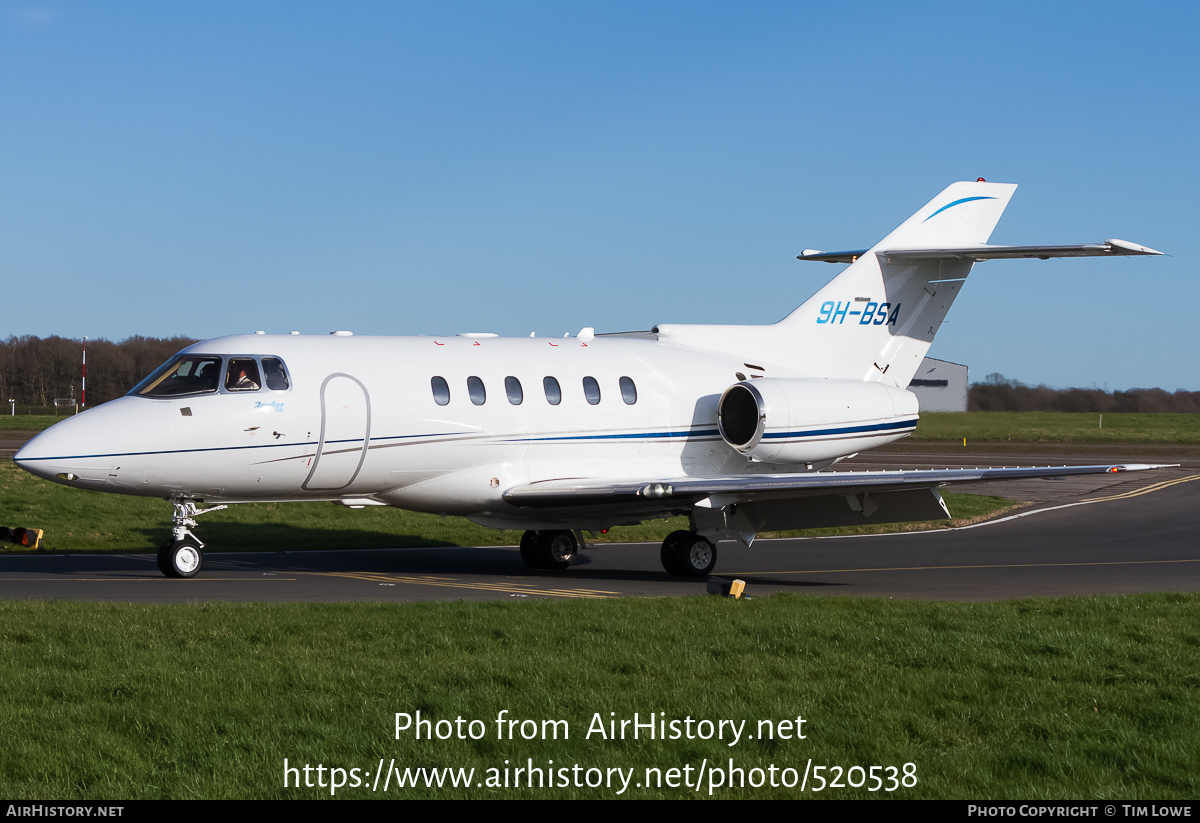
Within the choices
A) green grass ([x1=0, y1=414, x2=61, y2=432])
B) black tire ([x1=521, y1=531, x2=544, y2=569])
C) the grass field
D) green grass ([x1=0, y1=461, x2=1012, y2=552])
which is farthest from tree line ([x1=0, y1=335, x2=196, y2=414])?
the grass field

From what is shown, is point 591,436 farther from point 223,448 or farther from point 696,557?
point 223,448

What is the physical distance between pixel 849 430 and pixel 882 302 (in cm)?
295

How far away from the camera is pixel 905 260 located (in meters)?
21.5

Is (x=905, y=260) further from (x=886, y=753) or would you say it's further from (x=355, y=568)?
(x=886, y=753)

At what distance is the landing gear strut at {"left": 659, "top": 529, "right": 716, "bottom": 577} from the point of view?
1842 cm

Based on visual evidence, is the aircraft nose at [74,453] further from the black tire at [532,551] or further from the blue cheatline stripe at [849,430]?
the blue cheatline stripe at [849,430]

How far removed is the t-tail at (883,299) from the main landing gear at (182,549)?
9361 millimetres

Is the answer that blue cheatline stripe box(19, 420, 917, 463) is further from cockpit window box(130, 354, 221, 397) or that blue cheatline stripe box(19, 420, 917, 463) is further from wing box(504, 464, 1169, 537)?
cockpit window box(130, 354, 221, 397)

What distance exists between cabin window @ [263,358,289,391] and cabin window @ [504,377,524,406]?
332 centimetres

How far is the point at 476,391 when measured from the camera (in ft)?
58.1

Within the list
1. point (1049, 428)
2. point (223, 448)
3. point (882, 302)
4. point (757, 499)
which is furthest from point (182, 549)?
point (1049, 428)

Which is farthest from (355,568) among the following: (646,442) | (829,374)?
(829,374)

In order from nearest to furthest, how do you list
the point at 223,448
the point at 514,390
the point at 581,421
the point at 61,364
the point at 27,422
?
the point at 223,448 → the point at 514,390 → the point at 581,421 → the point at 61,364 → the point at 27,422

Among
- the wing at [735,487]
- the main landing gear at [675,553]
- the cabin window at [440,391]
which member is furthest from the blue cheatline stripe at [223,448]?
the main landing gear at [675,553]
